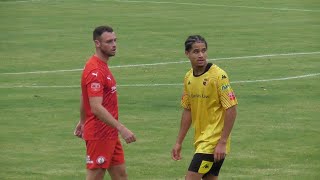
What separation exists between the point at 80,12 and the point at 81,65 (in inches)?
534

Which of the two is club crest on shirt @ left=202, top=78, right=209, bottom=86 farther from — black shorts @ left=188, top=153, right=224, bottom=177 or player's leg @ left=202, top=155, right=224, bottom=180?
player's leg @ left=202, top=155, right=224, bottom=180

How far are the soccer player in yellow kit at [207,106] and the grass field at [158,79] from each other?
2.96m

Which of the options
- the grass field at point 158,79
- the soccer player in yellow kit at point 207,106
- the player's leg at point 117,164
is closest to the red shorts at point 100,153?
the player's leg at point 117,164

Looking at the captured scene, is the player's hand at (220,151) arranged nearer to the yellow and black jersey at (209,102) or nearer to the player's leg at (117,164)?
the yellow and black jersey at (209,102)

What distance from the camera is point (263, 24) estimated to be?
36656mm

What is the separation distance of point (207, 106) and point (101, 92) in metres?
1.17

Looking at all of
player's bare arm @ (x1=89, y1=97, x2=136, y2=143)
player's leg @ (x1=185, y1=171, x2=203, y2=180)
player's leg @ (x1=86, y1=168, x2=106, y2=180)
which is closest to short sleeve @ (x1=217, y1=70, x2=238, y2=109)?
player's leg @ (x1=185, y1=171, x2=203, y2=180)

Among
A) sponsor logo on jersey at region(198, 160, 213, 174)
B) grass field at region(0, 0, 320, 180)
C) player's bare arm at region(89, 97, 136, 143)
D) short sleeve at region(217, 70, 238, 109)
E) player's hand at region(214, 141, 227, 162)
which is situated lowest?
grass field at region(0, 0, 320, 180)

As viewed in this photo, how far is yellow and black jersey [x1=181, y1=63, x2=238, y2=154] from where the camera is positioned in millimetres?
11531

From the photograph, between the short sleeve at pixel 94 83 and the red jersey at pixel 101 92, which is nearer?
the short sleeve at pixel 94 83

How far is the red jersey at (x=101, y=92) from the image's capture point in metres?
11.6

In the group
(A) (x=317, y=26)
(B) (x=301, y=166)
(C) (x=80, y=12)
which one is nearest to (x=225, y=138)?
(B) (x=301, y=166)

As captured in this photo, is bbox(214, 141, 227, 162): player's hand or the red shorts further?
the red shorts

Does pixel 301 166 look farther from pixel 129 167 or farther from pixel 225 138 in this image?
pixel 225 138
